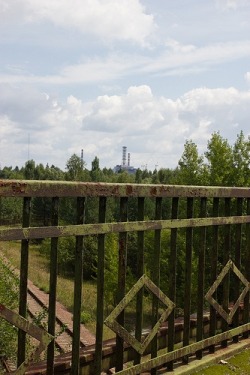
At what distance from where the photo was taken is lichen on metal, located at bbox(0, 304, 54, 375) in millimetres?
2492

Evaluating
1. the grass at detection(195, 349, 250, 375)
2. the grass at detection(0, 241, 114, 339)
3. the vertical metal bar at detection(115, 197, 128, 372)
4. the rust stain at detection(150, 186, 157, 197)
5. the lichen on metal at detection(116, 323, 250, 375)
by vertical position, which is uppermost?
the rust stain at detection(150, 186, 157, 197)

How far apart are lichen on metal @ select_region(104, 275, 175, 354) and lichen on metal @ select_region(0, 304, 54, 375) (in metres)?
0.47

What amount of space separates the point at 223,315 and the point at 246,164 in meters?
23.2

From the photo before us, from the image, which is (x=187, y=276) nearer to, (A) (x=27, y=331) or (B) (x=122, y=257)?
(B) (x=122, y=257)

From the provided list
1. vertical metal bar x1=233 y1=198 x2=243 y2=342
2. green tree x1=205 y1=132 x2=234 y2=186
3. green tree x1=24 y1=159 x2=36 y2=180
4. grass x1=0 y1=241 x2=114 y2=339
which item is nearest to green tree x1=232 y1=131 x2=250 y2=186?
green tree x1=205 y1=132 x2=234 y2=186

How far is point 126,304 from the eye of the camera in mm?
3227

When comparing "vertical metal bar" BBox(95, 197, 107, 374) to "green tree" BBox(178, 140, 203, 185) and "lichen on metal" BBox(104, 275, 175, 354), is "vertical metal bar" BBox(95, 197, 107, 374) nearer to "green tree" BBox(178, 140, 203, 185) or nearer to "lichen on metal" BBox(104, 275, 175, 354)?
"lichen on metal" BBox(104, 275, 175, 354)

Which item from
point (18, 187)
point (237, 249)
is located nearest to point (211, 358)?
point (237, 249)

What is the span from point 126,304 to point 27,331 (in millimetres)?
855

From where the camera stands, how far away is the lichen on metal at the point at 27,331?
249 cm

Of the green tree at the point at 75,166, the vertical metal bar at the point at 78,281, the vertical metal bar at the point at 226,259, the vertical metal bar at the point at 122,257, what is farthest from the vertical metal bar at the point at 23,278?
the green tree at the point at 75,166

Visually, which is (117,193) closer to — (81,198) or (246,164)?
(81,198)

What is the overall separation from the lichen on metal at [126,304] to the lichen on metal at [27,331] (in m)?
0.47

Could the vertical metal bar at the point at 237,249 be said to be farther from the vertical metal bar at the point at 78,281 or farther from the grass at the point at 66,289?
the grass at the point at 66,289
